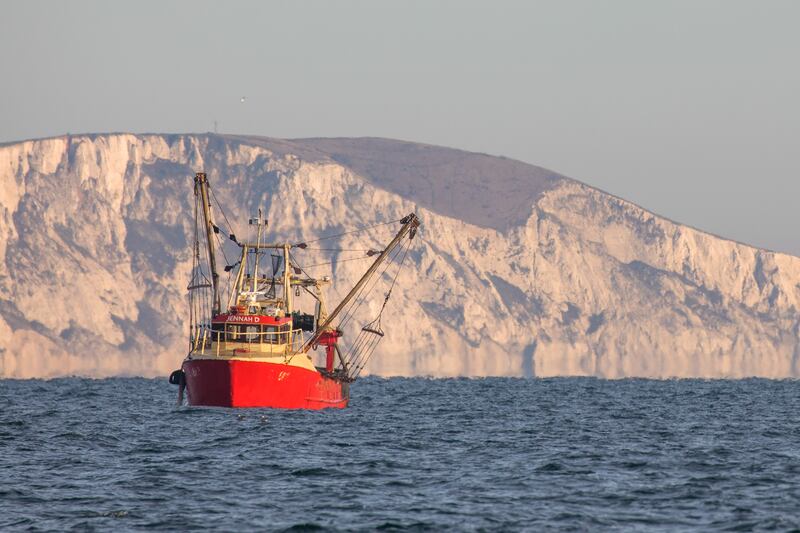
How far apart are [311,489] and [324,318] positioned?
62.1 m

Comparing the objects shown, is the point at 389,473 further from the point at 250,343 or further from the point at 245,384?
the point at 250,343

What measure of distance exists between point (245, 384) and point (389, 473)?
33226mm

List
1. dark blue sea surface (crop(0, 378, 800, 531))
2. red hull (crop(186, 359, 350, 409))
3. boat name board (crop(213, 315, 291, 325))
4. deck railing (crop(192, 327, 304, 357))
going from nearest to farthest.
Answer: dark blue sea surface (crop(0, 378, 800, 531)) → red hull (crop(186, 359, 350, 409)) → deck railing (crop(192, 327, 304, 357)) → boat name board (crop(213, 315, 291, 325))

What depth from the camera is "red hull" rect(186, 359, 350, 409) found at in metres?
87.5

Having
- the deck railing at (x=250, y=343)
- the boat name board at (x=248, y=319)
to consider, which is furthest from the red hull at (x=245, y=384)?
the boat name board at (x=248, y=319)

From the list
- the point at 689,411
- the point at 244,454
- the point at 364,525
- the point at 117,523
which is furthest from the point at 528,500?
the point at 689,411

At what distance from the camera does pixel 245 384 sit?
87625 mm

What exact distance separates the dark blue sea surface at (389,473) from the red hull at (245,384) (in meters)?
1.13

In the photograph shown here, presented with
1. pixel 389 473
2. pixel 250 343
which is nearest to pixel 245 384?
pixel 250 343

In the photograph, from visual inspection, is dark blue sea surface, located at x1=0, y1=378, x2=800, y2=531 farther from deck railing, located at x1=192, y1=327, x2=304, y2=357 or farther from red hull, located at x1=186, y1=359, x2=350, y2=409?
deck railing, located at x1=192, y1=327, x2=304, y2=357

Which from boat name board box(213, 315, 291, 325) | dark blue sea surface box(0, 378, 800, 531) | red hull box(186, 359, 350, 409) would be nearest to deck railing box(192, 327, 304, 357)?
boat name board box(213, 315, 291, 325)

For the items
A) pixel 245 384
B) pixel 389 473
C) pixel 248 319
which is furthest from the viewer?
pixel 248 319

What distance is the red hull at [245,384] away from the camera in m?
87.5

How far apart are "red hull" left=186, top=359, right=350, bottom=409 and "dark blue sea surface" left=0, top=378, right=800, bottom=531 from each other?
3.72ft
